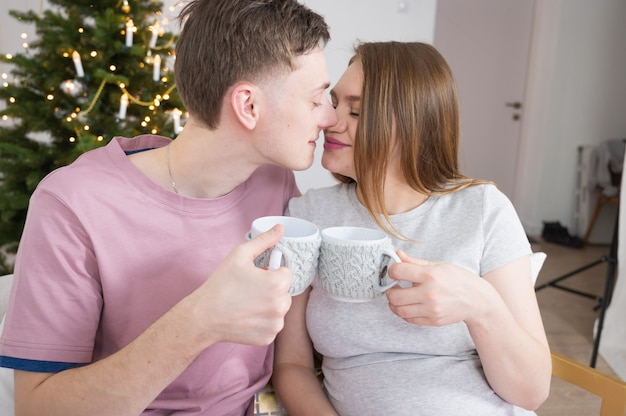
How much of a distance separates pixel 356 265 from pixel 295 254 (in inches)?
3.8

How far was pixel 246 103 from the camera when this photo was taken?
1.06 metres

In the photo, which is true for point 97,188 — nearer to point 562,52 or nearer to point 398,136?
point 398,136

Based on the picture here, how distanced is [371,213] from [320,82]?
302 millimetres

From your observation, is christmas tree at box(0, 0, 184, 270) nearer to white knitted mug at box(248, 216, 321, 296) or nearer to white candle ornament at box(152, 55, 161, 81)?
white candle ornament at box(152, 55, 161, 81)

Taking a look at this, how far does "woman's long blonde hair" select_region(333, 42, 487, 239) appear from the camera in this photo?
116 centimetres

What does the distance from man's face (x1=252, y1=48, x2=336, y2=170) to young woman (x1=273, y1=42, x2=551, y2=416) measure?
12 centimetres

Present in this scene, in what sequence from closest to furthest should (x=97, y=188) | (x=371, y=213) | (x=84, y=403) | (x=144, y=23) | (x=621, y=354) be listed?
(x=84, y=403), (x=97, y=188), (x=371, y=213), (x=144, y=23), (x=621, y=354)

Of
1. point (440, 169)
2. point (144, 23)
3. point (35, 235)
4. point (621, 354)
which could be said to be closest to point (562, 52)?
point (621, 354)

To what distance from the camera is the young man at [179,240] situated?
835 mm

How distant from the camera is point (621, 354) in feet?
8.64

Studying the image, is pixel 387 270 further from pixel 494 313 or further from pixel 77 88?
pixel 77 88

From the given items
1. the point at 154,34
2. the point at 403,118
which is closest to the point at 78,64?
the point at 154,34

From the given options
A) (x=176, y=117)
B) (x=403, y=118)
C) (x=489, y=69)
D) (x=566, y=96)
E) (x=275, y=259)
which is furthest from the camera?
(x=489, y=69)

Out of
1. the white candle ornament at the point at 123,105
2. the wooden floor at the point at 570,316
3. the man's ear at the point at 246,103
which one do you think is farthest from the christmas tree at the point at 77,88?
the wooden floor at the point at 570,316
